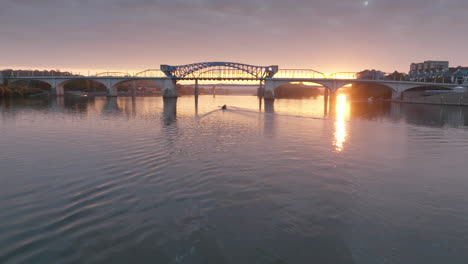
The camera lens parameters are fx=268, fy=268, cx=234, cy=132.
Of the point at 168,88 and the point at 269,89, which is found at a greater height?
the point at 168,88

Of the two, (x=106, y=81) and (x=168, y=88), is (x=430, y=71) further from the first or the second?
(x=106, y=81)

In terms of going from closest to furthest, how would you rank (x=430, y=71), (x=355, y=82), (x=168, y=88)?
1. (x=355, y=82)
2. (x=168, y=88)
3. (x=430, y=71)

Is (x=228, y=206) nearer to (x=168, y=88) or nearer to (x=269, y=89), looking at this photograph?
(x=269, y=89)

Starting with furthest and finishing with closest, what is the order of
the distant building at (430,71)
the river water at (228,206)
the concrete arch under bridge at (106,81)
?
the distant building at (430,71), the concrete arch under bridge at (106,81), the river water at (228,206)

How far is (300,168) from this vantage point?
47.5ft

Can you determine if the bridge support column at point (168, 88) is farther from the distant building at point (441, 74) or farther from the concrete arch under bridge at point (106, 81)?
the distant building at point (441, 74)

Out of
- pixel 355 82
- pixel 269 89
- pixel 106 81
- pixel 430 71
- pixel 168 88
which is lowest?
pixel 269 89

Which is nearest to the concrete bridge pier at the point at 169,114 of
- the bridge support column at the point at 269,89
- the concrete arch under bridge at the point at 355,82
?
the bridge support column at the point at 269,89

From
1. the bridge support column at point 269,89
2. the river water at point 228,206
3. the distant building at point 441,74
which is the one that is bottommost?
the river water at point 228,206

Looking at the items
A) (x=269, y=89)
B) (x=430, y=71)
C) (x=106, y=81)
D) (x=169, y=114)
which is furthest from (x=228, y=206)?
(x=430, y=71)

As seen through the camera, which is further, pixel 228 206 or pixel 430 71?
pixel 430 71

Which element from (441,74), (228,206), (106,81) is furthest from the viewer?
(441,74)

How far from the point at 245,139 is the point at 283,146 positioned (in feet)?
13.2

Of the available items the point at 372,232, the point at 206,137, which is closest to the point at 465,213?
the point at 372,232
